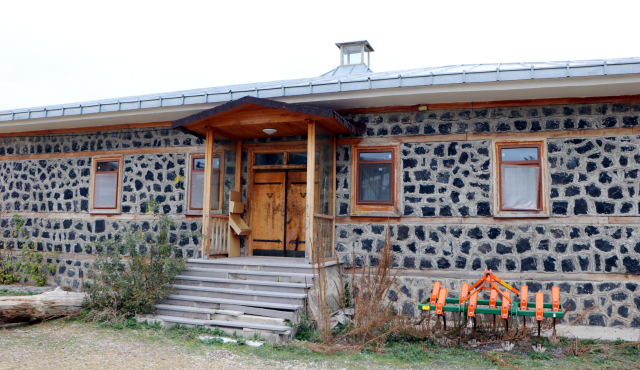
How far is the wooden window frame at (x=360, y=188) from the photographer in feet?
26.5

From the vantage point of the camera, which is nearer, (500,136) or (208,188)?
(500,136)

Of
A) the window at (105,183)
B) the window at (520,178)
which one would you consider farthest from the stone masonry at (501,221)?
the window at (105,183)

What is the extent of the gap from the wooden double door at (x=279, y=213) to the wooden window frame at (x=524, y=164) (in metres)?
3.35

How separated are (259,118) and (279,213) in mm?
2078

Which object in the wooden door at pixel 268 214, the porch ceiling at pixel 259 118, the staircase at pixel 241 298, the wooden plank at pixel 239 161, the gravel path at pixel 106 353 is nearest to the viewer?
the gravel path at pixel 106 353

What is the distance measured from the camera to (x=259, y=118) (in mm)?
7848

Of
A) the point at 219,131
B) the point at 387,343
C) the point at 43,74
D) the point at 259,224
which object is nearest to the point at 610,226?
the point at 387,343

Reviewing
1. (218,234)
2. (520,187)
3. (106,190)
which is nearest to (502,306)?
(520,187)

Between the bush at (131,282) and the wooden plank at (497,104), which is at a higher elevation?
the wooden plank at (497,104)

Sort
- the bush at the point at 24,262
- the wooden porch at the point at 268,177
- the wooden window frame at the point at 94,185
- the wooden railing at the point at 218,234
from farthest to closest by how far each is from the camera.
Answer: the bush at the point at 24,262
the wooden window frame at the point at 94,185
the wooden railing at the point at 218,234
the wooden porch at the point at 268,177

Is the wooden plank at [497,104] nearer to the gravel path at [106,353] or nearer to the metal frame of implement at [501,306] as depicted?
the metal frame of implement at [501,306]

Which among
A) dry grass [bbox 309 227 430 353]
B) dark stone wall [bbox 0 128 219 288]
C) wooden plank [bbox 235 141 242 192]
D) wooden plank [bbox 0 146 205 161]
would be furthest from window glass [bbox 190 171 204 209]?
dry grass [bbox 309 227 430 353]

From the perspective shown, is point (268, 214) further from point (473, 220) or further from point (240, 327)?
point (473, 220)

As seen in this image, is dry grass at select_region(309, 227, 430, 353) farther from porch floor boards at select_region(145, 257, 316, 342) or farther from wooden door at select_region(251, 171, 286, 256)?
wooden door at select_region(251, 171, 286, 256)
